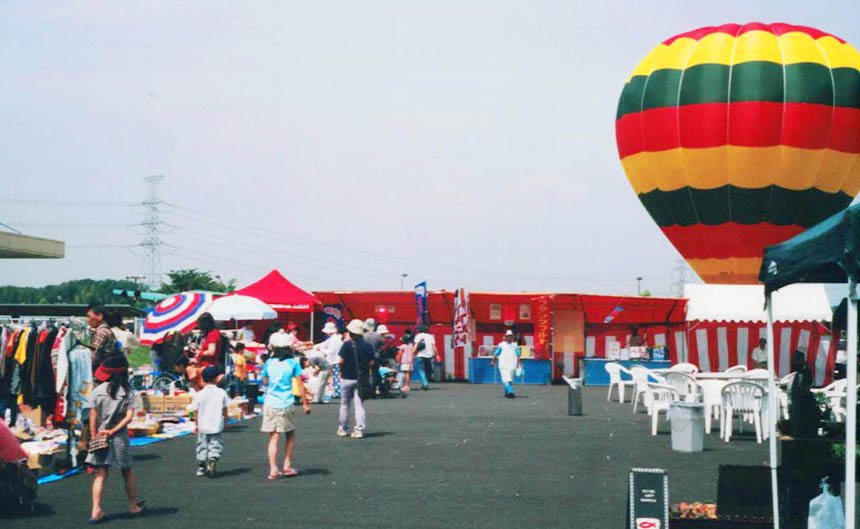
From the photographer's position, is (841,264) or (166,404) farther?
(166,404)

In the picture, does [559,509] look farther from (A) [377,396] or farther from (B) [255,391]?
(A) [377,396]

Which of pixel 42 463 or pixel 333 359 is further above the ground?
pixel 333 359

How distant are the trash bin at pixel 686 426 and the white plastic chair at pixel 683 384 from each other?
3909mm

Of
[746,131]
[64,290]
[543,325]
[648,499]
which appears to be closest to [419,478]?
[648,499]

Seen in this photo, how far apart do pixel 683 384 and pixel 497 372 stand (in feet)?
46.3

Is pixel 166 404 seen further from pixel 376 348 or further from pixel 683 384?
pixel 683 384

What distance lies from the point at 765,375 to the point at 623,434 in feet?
16.0

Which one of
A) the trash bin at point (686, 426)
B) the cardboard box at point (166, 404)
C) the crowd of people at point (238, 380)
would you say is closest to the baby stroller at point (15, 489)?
the crowd of people at point (238, 380)

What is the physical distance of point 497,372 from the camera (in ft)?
110

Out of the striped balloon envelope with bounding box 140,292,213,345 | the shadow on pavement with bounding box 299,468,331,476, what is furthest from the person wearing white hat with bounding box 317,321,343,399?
the shadow on pavement with bounding box 299,468,331,476

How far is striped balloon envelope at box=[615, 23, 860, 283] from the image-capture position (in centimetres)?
2859

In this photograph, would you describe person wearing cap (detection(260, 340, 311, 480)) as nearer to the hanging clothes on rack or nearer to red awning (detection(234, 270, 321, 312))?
the hanging clothes on rack

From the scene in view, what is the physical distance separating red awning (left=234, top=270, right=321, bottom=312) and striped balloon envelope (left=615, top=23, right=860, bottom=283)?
11.4 m

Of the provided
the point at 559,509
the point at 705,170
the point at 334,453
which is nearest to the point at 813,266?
the point at 559,509
